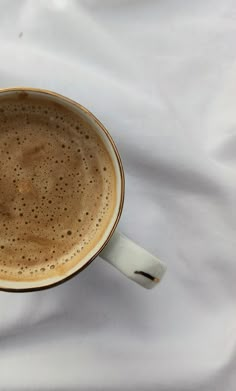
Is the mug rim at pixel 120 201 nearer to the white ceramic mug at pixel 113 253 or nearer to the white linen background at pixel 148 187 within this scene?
the white ceramic mug at pixel 113 253

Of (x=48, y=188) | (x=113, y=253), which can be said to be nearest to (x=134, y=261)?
(x=113, y=253)

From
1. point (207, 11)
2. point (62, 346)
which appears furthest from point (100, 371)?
point (207, 11)

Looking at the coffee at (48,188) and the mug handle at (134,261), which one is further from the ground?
the coffee at (48,188)

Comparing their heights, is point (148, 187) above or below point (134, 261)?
above

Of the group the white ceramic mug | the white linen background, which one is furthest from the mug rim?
the white linen background

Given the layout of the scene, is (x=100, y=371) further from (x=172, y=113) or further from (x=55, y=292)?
(x=172, y=113)

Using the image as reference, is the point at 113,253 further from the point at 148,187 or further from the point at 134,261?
the point at 148,187

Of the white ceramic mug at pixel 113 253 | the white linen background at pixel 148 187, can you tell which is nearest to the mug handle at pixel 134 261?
the white ceramic mug at pixel 113 253
